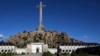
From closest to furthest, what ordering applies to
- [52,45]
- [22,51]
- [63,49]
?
1. [22,51]
2. [63,49]
3. [52,45]

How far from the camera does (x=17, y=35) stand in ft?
402

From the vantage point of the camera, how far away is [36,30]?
115m

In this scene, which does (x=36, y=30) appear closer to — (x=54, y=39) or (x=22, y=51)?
(x=54, y=39)

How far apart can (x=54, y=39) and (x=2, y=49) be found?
107 ft

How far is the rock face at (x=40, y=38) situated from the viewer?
372ft

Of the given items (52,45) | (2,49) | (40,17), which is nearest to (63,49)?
(52,45)

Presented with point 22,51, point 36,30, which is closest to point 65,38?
point 36,30

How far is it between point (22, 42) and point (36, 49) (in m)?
21.5

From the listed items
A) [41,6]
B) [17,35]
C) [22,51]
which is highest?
[41,6]

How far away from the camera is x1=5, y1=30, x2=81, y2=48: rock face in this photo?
372 feet

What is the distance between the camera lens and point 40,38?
114m

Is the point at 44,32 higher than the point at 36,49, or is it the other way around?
the point at 44,32

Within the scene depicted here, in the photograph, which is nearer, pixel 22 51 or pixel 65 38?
pixel 22 51

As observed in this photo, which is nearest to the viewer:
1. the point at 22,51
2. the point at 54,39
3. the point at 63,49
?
the point at 22,51
